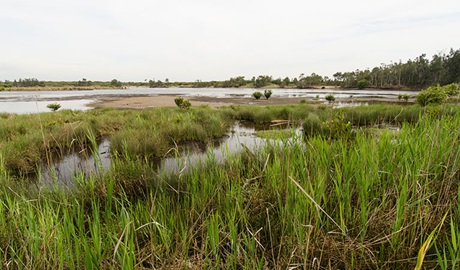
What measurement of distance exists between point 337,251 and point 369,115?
13.5 meters

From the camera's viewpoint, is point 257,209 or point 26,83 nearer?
point 257,209

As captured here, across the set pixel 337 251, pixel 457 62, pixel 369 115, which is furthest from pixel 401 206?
pixel 457 62

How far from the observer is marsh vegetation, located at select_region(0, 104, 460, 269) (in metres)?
1.79

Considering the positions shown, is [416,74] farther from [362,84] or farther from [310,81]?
[310,81]

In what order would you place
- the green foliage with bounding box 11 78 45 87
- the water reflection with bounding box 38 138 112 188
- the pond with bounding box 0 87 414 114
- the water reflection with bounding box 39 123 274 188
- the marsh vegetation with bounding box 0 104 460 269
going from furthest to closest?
the green foliage with bounding box 11 78 45 87
the pond with bounding box 0 87 414 114
the water reflection with bounding box 38 138 112 188
the water reflection with bounding box 39 123 274 188
the marsh vegetation with bounding box 0 104 460 269

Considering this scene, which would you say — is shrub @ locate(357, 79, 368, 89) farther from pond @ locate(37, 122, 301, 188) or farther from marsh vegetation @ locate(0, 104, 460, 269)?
marsh vegetation @ locate(0, 104, 460, 269)

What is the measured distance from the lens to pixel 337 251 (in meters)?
1.92

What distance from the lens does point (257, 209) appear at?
2.75 meters

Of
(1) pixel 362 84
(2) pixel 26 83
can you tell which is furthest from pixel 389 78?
(2) pixel 26 83

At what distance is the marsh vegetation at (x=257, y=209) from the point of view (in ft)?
5.86

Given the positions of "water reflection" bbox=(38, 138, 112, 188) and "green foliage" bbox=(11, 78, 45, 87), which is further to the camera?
"green foliage" bbox=(11, 78, 45, 87)

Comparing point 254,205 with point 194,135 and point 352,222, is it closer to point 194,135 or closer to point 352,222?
point 352,222

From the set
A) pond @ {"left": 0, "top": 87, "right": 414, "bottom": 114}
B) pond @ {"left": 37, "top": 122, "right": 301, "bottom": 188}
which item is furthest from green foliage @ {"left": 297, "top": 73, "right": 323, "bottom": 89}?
pond @ {"left": 37, "top": 122, "right": 301, "bottom": 188}

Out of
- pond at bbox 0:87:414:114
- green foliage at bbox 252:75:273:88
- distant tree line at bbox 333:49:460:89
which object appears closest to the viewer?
pond at bbox 0:87:414:114
